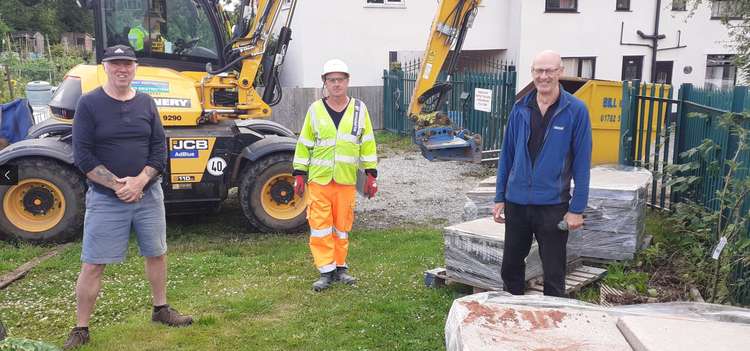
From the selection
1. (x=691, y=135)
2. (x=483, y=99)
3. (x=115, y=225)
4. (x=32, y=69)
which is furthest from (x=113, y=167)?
(x=32, y=69)

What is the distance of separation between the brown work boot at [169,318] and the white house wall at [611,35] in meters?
14.4

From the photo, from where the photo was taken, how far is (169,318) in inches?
172

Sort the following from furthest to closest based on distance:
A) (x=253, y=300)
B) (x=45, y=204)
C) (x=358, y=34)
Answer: (x=358, y=34) → (x=45, y=204) → (x=253, y=300)

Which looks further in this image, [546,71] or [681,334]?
[546,71]

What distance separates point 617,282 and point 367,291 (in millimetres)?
1989

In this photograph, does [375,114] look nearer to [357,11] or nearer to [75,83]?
[357,11]

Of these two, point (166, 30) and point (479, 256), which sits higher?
point (166, 30)

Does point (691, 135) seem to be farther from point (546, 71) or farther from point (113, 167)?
point (113, 167)

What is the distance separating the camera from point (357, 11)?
16.0 metres

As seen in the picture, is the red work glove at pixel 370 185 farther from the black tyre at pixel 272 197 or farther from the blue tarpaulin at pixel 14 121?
the blue tarpaulin at pixel 14 121

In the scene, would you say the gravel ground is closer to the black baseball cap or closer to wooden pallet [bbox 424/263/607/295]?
wooden pallet [bbox 424/263/607/295]

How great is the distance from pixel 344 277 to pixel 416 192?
13.7 feet

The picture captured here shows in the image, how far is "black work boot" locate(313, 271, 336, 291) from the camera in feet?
16.8

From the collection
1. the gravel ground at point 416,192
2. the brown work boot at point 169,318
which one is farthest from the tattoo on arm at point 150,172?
the gravel ground at point 416,192
